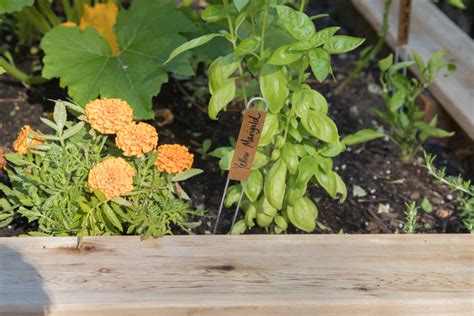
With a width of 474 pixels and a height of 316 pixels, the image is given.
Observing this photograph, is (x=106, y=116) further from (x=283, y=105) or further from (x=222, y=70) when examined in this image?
(x=283, y=105)

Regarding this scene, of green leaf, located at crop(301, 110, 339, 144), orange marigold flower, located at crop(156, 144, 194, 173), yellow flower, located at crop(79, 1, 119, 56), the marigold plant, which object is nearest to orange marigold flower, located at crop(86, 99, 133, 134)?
the marigold plant

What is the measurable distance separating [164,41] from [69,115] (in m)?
0.39

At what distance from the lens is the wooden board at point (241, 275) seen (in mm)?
1626

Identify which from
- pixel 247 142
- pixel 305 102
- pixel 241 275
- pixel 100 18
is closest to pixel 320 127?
pixel 305 102

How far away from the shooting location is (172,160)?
71.4 inches

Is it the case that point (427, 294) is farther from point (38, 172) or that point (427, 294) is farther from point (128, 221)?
point (38, 172)

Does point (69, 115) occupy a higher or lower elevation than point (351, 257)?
higher

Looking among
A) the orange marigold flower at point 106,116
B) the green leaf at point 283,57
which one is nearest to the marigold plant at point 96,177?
the orange marigold flower at point 106,116

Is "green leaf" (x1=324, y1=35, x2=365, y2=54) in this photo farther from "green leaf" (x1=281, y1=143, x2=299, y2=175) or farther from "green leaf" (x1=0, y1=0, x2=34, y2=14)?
"green leaf" (x1=0, y1=0, x2=34, y2=14)

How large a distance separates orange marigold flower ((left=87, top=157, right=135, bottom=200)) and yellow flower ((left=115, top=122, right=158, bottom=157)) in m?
0.04

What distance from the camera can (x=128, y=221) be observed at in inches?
71.8

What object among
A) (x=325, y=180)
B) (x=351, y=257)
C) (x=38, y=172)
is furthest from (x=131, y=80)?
(x=351, y=257)

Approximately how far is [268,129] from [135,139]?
320 mm

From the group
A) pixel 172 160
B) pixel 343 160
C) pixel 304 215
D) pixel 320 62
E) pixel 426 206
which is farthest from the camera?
pixel 343 160
